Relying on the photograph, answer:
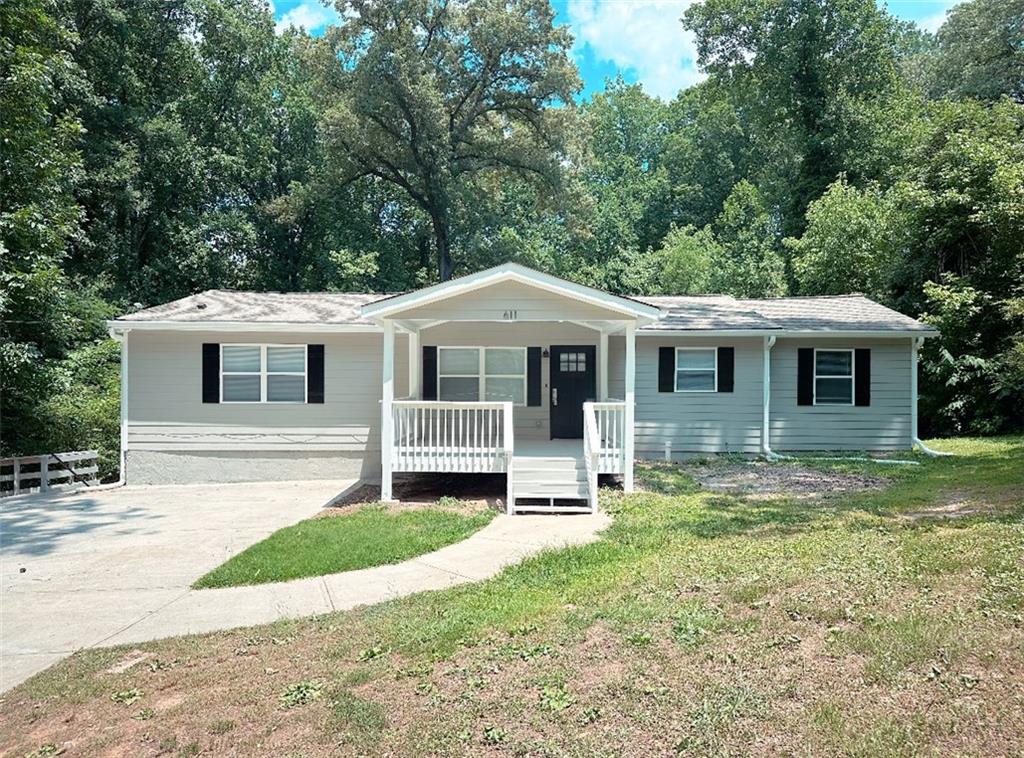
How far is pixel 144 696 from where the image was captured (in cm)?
391

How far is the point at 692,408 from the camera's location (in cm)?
1385

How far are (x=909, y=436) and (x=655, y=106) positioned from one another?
118 feet

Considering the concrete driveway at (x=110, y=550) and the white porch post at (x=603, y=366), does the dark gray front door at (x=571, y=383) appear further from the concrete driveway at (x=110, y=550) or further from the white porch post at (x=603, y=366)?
the concrete driveway at (x=110, y=550)

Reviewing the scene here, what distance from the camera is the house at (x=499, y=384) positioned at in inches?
391

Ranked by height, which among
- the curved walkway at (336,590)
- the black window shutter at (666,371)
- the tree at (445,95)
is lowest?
the curved walkway at (336,590)

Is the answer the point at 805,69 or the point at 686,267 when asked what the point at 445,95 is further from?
the point at 805,69

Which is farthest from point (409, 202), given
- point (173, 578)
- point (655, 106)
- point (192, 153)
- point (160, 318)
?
point (173, 578)

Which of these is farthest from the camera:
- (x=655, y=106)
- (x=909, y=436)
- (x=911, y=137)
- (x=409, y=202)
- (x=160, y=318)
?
(x=655, y=106)

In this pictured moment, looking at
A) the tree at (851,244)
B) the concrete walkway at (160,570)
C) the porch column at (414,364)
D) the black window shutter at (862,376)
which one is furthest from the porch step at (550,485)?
the tree at (851,244)

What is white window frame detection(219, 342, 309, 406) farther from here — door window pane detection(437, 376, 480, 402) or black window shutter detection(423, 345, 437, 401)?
door window pane detection(437, 376, 480, 402)

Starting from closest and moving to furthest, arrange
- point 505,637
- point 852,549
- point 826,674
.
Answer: point 826,674 < point 505,637 < point 852,549

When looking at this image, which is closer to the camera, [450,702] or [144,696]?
[450,702]

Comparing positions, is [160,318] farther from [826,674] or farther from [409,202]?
[409,202]

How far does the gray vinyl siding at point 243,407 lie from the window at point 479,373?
4.66 feet
